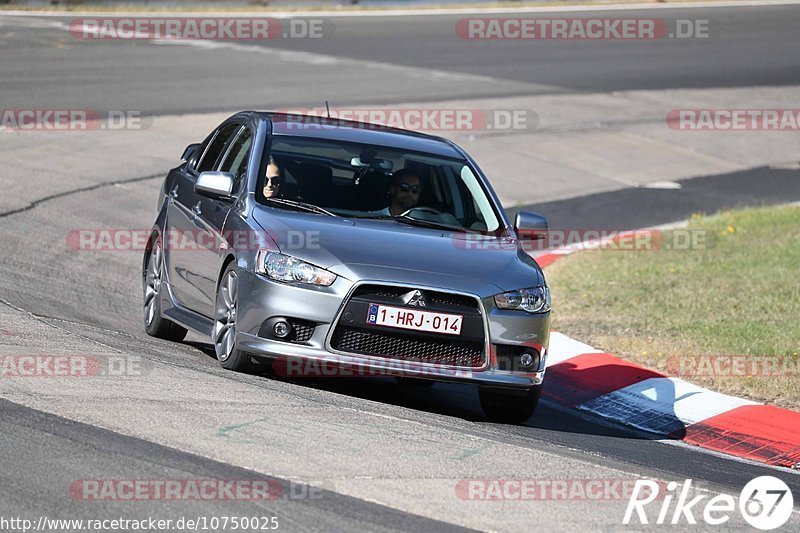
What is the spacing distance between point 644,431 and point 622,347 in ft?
6.69

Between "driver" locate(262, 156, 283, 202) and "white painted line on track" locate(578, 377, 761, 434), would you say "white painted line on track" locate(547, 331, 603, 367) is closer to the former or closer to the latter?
"white painted line on track" locate(578, 377, 761, 434)

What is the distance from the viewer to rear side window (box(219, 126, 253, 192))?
883cm

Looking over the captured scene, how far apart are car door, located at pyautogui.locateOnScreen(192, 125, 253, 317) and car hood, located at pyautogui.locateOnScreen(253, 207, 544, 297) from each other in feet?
1.23

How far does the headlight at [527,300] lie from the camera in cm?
776

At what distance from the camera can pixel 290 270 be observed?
301 inches

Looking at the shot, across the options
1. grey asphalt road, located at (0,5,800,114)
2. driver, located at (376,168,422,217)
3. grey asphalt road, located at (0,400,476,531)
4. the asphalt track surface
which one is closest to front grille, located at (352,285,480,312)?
the asphalt track surface

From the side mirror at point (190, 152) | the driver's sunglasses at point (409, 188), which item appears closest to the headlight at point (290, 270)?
the driver's sunglasses at point (409, 188)

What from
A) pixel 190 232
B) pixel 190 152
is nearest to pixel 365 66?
pixel 190 152

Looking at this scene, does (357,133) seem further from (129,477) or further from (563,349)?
(129,477)

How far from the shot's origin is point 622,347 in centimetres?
1084

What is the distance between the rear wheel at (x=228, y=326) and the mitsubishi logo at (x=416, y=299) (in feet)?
3.36

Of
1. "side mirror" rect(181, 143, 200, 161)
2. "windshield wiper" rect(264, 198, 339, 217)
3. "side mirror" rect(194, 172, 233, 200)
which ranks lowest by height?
"side mirror" rect(181, 143, 200, 161)

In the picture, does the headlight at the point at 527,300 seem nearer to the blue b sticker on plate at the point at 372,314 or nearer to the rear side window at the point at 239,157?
the blue b sticker on plate at the point at 372,314

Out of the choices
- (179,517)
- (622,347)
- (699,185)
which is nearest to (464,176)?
(622,347)
